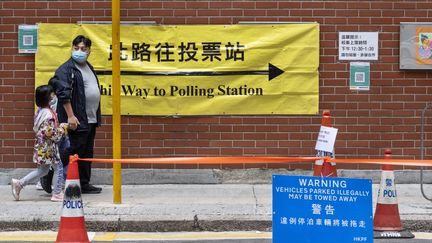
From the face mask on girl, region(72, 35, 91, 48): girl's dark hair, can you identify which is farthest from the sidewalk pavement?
region(72, 35, 91, 48): girl's dark hair

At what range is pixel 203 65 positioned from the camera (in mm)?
9398

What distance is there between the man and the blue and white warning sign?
4028 millimetres

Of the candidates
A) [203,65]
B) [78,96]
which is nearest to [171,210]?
[78,96]

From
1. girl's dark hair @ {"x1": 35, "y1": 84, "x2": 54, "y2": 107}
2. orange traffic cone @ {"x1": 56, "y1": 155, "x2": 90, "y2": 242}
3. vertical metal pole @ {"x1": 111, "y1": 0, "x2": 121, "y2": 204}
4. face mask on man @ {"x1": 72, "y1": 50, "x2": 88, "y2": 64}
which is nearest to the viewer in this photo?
orange traffic cone @ {"x1": 56, "y1": 155, "x2": 90, "y2": 242}

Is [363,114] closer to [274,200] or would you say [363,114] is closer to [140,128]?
[140,128]

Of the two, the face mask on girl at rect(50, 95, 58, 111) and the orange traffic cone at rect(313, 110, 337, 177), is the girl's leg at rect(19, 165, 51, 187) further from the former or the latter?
the orange traffic cone at rect(313, 110, 337, 177)

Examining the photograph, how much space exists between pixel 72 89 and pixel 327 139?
3.30 meters

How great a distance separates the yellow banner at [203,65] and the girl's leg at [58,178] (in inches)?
54.3

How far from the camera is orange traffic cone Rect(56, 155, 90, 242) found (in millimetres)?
5762

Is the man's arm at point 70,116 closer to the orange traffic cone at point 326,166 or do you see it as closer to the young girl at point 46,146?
the young girl at point 46,146

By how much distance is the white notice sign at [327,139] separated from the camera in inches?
301

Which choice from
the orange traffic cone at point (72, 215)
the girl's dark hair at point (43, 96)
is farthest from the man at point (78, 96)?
the orange traffic cone at point (72, 215)

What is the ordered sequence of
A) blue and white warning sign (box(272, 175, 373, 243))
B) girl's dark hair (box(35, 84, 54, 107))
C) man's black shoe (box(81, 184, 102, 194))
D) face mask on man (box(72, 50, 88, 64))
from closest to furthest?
1. blue and white warning sign (box(272, 175, 373, 243))
2. girl's dark hair (box(35, 84, 54, 107))
3. face mask on man (box(72, 50, 88, 64))
4. man's black shoe (box(81, 184, 102, 194))

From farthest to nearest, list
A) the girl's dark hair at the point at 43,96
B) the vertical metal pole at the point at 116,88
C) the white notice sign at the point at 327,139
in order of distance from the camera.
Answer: the girl's dark hair at the point at 43,96 < the vertical metal pole at the point at 116,88 < the white notice sign at the point at 327,139
